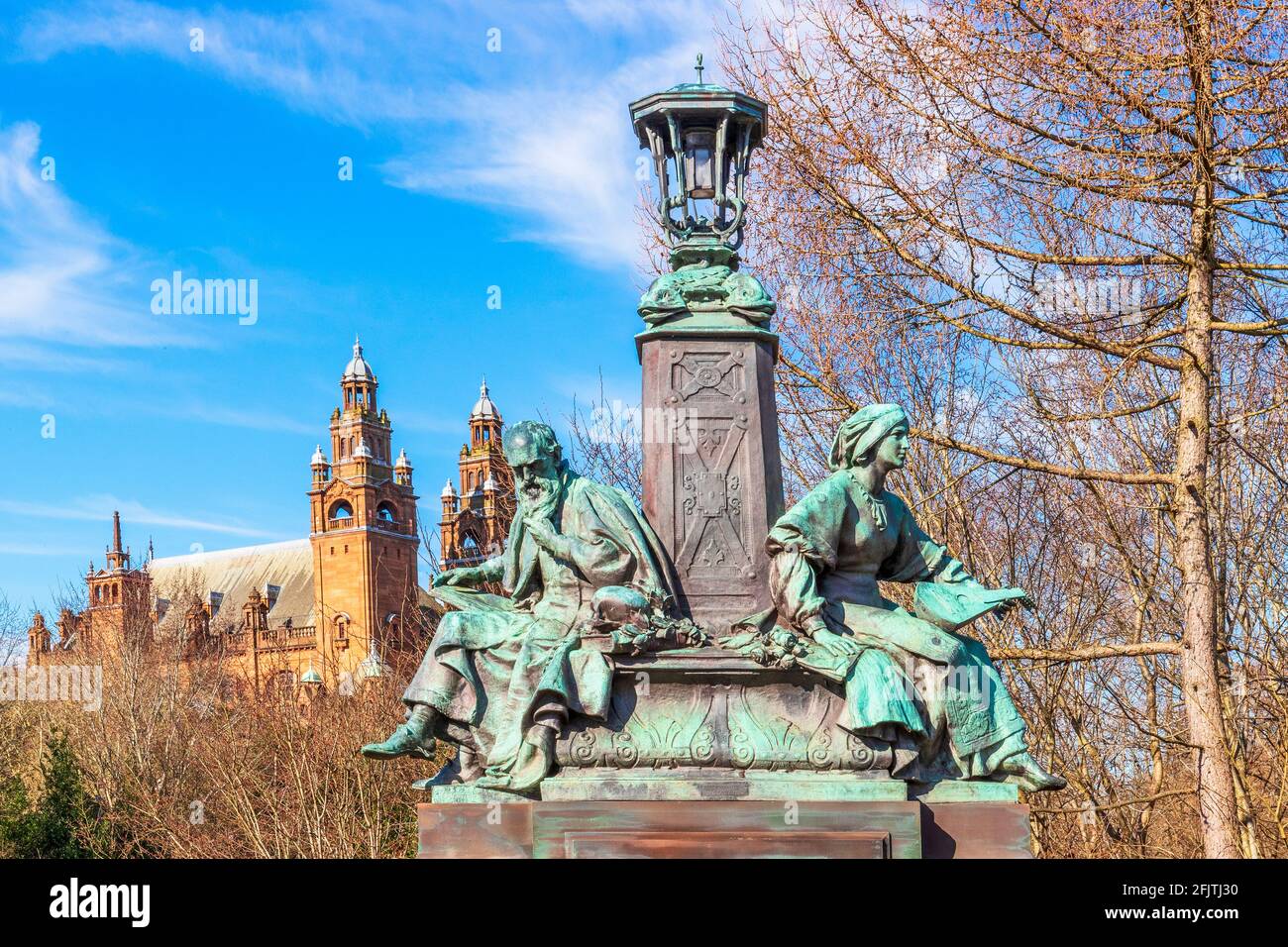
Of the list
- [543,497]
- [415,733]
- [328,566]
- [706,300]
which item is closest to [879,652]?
[543,497]

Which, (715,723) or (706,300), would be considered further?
(706,300)

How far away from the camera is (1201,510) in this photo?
16156 mm

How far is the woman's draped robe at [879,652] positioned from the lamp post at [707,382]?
361mm

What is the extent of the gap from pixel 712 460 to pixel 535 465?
1024 mm

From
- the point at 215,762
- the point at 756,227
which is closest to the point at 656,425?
the point at 756,227

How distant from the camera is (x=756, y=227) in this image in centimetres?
2205

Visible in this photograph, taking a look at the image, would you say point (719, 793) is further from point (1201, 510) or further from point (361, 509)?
point (361, 509)

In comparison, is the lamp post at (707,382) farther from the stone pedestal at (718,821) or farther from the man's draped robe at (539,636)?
the stone pedestal at (718,821)

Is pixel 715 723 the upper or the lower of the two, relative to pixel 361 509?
lower

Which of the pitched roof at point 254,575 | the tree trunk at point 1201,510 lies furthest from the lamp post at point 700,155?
the pitched roof at point 254,575

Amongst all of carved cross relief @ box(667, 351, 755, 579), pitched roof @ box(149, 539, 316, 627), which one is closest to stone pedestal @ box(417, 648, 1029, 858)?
carved cross relief @ box(667, 351, 755, 579)

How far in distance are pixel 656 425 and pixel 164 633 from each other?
167 ft

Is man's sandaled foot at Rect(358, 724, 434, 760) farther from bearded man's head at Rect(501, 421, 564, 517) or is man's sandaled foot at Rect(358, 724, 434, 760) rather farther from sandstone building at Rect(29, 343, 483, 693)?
sandstone building at Rect(29, 343, 483, 693)
